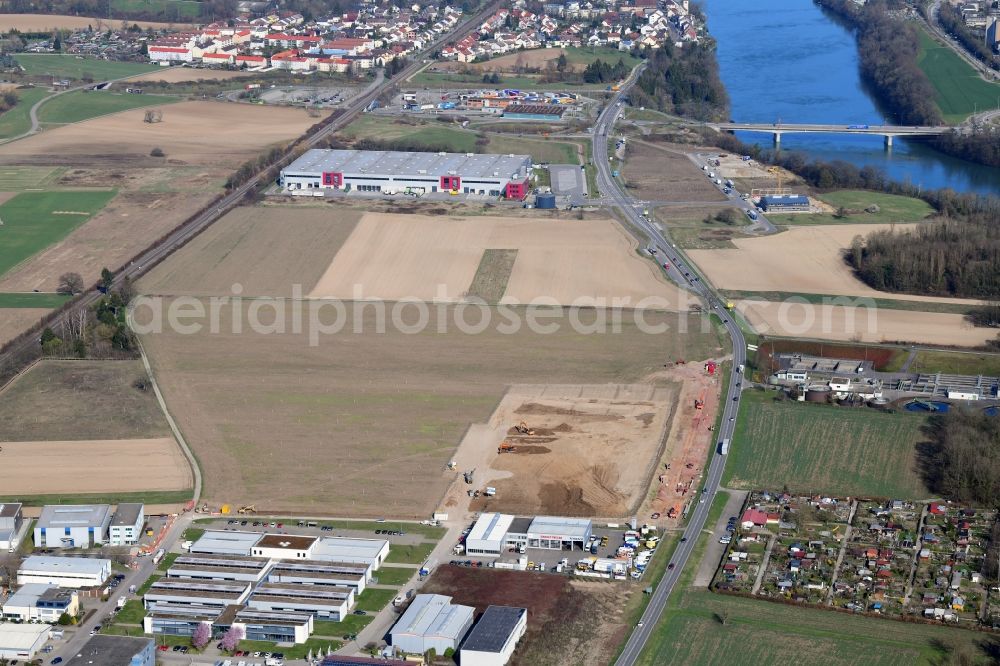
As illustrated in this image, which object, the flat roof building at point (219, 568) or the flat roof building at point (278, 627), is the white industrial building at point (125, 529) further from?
the flat roof building at point (278, 627)

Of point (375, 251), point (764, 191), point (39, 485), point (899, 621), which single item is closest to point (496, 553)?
point (899, 621)

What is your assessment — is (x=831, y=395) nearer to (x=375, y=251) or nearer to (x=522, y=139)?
(x=375, y=251)

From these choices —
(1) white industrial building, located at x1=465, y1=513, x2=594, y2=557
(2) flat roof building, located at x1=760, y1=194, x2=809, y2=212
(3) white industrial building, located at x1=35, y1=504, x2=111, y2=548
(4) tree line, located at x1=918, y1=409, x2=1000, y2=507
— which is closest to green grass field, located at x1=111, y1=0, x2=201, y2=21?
(2) flat roof building, located at x1=760, y1=194, x2=809, y2=212

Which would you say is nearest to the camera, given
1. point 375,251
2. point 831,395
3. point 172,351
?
point 831,395

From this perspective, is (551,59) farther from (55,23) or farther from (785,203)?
(785,203)

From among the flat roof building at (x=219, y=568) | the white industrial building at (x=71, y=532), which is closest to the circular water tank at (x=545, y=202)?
the white industrial building at (x=71, y=532)

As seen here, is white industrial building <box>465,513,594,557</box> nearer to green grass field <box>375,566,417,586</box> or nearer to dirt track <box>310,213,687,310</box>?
green grass field <box>375,566,417,586</box>
